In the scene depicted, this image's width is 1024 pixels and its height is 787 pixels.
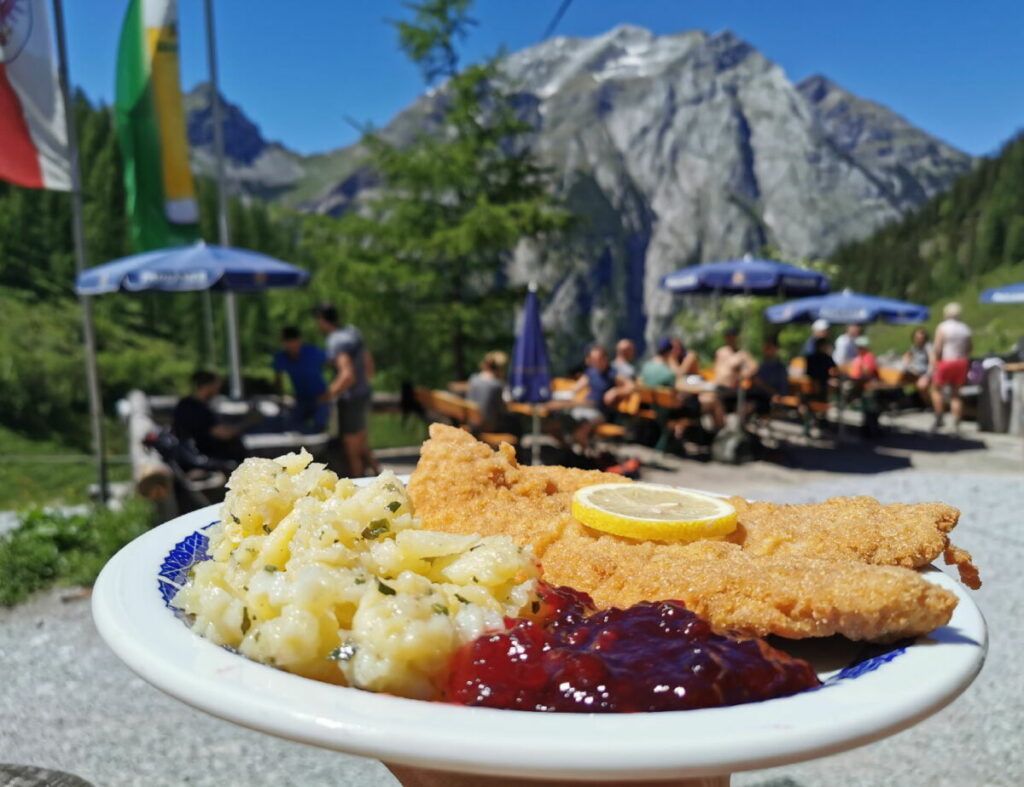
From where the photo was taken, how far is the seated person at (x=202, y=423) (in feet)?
26.9

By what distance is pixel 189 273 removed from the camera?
9.22 metres

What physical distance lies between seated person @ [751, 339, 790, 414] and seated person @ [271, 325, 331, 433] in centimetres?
697

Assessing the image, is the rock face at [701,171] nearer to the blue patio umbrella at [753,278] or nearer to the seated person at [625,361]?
the blue patio umbrella at [753,278]

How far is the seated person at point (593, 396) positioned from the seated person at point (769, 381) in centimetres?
282

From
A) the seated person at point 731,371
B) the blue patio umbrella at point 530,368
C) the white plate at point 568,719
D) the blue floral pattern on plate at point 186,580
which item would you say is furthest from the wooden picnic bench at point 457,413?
the white plate at point 568,719

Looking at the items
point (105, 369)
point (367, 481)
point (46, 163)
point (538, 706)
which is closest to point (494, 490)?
point (367, 481)

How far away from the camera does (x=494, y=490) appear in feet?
7.63

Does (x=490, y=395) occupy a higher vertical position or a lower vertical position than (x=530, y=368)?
lower

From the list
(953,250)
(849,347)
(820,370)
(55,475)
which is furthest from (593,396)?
(953,250)

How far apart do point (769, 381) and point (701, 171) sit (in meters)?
142

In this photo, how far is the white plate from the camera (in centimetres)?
98

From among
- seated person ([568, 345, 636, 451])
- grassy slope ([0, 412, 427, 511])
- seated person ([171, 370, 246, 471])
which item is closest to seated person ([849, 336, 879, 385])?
seated person ([568, 345, 636, 451])

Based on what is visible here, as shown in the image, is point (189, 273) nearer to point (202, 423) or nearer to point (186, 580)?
point (202, 423)

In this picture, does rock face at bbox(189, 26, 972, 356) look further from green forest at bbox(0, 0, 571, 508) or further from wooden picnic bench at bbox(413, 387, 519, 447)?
wooden picnic bench at bbox(413, 387, 519, 447)
